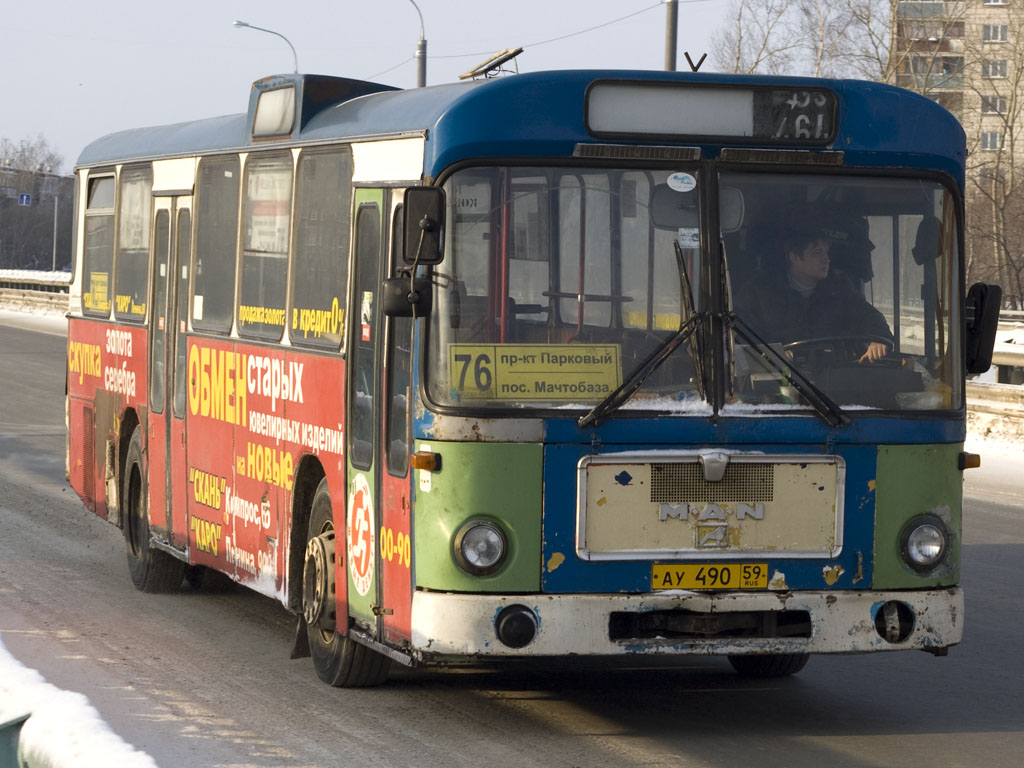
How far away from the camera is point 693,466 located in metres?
7.13

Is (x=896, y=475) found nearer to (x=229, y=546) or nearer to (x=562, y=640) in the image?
(x=562, y=640)

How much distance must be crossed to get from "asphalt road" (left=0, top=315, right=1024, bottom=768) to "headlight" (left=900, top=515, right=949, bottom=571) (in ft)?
2.27

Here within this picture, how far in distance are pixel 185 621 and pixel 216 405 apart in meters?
1.17

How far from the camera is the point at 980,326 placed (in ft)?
24.8

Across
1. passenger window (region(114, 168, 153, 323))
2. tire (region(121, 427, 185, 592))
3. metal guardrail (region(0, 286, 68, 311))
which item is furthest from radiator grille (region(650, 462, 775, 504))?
metal guardrail (region(0, 286, 68, 311))

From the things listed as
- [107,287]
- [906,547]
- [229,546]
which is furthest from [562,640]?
[107,287]

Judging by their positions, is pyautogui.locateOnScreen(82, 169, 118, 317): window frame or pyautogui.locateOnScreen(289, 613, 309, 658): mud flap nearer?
pyautogui.locateOnScreen(289, 613, 309, 658): mud flap

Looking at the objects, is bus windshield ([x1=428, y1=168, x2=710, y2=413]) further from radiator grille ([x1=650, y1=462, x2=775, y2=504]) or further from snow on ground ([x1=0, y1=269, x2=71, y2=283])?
snow on ground ([x1=0, y1=269, x2=71, y2=283])

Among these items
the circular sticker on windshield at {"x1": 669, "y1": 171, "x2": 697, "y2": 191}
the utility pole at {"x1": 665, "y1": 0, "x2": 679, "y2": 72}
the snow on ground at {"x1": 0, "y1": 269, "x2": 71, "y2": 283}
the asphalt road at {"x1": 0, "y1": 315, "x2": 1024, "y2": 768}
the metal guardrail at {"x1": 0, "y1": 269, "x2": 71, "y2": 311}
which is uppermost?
the utility pole at {"x1": 665, "y1": 0, "x2": 679, "y2": 72}

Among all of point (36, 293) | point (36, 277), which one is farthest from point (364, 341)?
point (36, 277)

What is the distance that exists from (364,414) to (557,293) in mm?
1250

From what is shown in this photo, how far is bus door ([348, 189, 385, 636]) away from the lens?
25.5 ft

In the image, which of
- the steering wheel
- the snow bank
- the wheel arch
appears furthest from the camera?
the wheel arch

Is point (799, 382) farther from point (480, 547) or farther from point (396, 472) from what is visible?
point (396, 472)
